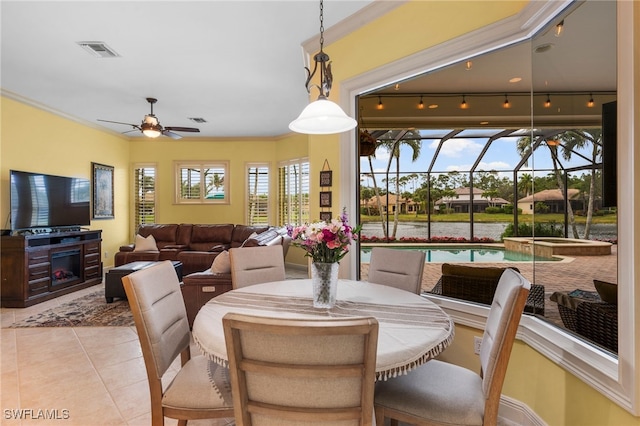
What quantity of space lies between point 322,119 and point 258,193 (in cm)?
602

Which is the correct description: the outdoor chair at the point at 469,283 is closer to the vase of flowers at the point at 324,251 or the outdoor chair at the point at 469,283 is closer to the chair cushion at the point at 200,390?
the vase of flowers at the point at 324,251

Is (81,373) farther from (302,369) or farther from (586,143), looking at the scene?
(586,143)

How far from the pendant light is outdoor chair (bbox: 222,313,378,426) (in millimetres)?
1287

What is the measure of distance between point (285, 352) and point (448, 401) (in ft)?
2.79

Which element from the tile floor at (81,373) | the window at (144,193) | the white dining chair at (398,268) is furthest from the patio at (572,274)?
the window at (144,193)

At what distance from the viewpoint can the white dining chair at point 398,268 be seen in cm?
225

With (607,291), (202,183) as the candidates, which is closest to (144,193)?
(202,183)

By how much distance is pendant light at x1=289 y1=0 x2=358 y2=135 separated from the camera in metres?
1.85

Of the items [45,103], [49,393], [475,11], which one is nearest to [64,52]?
[45,103]

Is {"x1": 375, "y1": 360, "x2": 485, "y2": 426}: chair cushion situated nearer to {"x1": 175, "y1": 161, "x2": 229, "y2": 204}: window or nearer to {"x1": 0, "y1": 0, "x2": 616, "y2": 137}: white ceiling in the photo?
{"x1": 0, "y1": 0, "x2": 616, "y2": 137}: white ceiling

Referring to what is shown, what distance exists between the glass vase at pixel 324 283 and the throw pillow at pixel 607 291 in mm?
1301

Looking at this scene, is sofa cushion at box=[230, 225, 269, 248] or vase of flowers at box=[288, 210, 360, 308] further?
sofa cushion at box=[230, 225, 269, 248]

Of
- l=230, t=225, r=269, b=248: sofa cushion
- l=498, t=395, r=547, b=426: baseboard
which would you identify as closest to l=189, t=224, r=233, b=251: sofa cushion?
l=230, t=225, r=269, b=248: sofa cushion

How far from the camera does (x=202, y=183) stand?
7.75 metres
